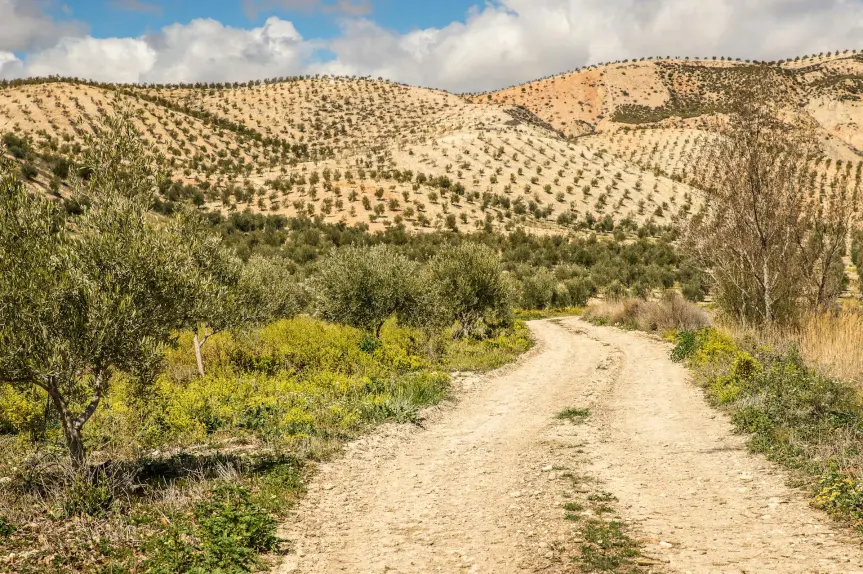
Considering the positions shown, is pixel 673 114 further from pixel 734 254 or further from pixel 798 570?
pixel 798 570

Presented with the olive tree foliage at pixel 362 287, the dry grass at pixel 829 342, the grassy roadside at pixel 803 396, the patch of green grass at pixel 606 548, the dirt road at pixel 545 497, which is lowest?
the dirt road at pixel 545 497

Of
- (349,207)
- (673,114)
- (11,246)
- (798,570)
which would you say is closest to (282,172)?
(349,207)

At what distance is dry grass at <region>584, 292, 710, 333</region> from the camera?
30938mm

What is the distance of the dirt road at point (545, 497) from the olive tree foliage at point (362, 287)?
7600mm

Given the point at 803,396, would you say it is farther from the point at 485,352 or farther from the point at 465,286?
the point at 465,286

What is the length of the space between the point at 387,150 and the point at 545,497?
74588mm

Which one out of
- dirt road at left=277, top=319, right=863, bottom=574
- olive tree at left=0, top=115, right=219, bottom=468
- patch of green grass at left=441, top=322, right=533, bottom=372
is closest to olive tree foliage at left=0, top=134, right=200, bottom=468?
olive tree at left=0, top=115, right=219, bottom=468

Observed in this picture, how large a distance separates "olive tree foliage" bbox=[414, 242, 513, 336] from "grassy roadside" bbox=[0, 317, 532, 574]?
10.9 ft

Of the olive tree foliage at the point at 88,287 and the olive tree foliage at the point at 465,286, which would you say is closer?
the olive tree foliage at the point at 88,287

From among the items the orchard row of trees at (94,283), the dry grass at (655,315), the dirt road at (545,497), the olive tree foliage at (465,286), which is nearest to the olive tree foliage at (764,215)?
the dirt road at (545,497)

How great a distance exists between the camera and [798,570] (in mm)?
6348

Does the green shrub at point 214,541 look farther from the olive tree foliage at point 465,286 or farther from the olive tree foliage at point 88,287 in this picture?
the olive tree foliage at point 465,286

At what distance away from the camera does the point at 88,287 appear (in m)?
8.07

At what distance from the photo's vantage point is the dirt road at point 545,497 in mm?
7164
